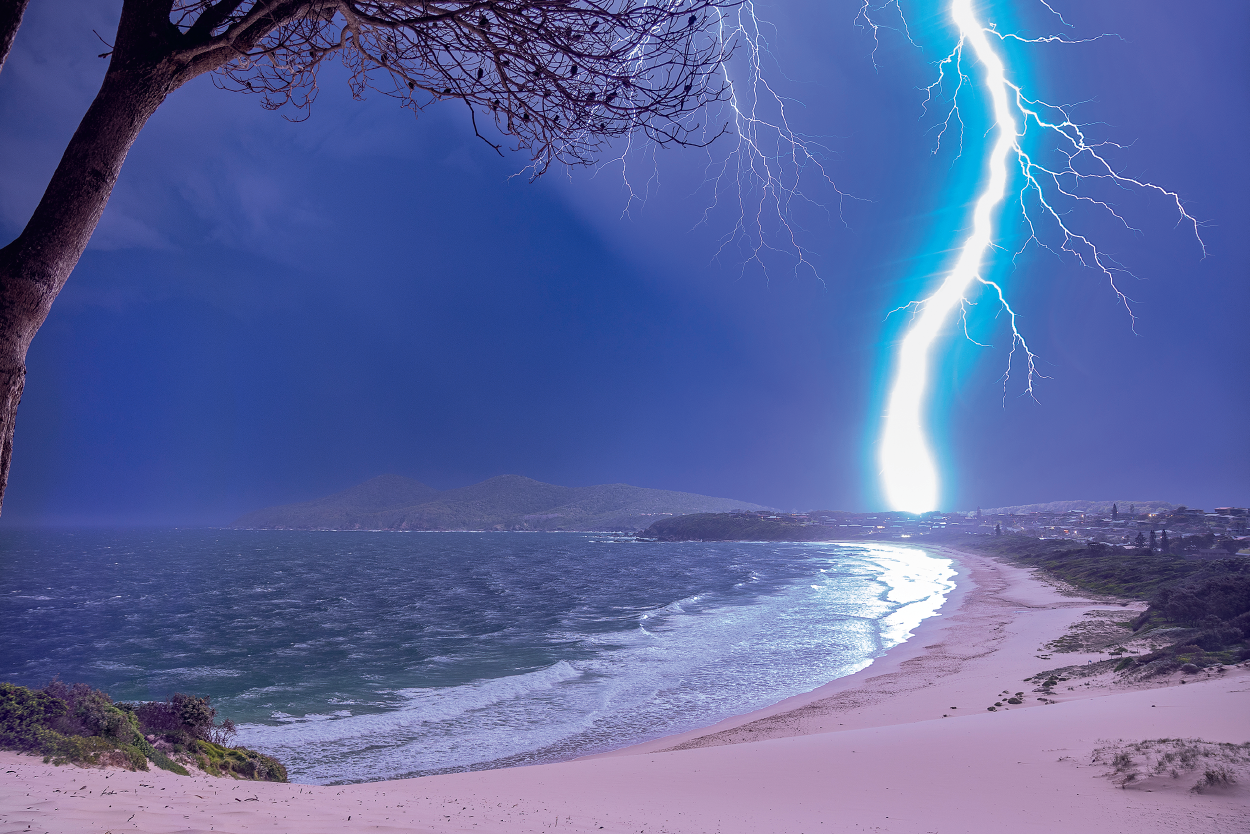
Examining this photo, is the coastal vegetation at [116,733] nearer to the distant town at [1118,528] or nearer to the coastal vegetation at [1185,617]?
the coastal vegetation at [1185,617]

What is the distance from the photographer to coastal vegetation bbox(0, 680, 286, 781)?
7.05 metres

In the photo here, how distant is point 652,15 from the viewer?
3652 millimetres

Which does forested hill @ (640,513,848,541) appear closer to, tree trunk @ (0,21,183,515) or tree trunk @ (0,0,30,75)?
tree trunk @ (0,21,183,515)

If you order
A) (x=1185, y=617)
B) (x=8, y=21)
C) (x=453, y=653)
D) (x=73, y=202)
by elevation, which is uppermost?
(x=8, y=21)

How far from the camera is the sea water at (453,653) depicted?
1254 cm

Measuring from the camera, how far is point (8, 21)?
2.45 metres

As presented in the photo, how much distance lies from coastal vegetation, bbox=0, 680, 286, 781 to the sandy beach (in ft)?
1.46

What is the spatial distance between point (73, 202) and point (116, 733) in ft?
28.4

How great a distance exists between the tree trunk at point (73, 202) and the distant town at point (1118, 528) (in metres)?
54.1

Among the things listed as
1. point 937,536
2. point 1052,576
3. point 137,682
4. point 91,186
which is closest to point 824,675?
point 91,186

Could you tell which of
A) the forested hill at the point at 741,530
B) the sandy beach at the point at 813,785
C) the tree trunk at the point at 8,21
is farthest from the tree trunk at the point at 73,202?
the forested hill at the point at 741,530

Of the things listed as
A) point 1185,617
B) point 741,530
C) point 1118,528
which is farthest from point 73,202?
point 741,530

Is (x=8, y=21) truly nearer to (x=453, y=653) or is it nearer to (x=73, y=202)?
(x=73, y=202)

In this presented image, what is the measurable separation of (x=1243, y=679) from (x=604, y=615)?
77.6 ft
